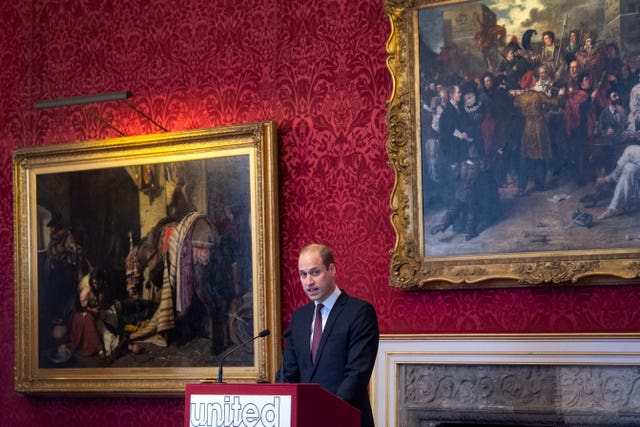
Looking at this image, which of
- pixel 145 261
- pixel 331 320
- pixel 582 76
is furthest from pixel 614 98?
pixel 145 261

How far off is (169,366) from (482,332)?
242 cm

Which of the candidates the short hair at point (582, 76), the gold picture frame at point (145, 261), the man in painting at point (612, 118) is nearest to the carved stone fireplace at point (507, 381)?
the gold picture frame at point (145, 261)

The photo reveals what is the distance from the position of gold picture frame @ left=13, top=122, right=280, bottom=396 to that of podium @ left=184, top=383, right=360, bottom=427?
2.55 meters

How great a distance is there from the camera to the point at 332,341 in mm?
5395

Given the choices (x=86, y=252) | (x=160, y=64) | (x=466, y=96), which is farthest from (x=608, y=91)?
(x=86, y=252)

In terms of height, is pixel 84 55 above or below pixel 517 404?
above

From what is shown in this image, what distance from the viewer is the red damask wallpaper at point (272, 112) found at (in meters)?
6.87

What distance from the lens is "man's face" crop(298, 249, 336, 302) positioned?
5480 mm

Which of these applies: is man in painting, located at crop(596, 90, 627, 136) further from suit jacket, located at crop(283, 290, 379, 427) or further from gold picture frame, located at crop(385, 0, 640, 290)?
suit jacket, located at crop(283, 290, 379, 427)

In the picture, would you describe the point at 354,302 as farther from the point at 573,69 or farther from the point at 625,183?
the point at 573,69

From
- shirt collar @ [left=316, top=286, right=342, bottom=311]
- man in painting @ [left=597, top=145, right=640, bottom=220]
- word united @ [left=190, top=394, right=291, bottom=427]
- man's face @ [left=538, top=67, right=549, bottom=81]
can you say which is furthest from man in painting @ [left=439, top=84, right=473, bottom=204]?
word united @ [left=190, top=394, right=291, bottom=427]

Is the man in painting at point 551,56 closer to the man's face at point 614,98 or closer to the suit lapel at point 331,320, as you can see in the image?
the man's face at point 614,98

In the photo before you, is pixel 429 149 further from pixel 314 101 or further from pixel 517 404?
pixel 517 404

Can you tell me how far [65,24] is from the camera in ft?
27.6
